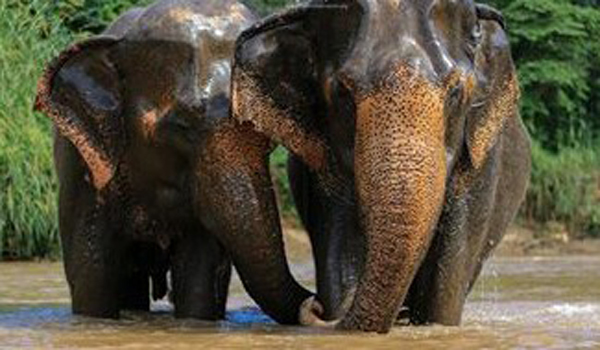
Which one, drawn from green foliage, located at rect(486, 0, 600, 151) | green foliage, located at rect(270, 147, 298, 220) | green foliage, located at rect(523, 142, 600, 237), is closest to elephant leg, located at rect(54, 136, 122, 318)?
green foliage, located at rect(270, 147, 298, 220)

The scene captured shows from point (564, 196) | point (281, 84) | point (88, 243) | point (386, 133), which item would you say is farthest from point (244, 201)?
point (564, 196)

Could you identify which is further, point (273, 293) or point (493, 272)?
point (493, 272)

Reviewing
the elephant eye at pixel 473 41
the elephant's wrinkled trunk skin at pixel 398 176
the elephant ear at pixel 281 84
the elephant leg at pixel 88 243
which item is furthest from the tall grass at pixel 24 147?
the elephant's wrinkled trunk skin at pixel 398 176

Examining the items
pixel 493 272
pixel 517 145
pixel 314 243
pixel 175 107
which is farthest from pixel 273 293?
pixel 493 272

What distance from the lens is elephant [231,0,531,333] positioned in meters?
6.79

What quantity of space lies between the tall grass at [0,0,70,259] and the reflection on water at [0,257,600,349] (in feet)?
12.7

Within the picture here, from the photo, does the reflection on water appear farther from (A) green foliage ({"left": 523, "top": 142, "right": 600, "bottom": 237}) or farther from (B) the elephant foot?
(A) green foliage ({"left": 523, "top": 142, "right": 600, "bottom": 237})

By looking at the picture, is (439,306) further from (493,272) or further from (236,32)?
(493,272)

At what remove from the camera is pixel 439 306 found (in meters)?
7.85

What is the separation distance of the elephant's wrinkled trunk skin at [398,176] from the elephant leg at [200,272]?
1.47 m

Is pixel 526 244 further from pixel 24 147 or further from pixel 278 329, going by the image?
pixel 278 329

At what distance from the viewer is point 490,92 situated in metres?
7.71

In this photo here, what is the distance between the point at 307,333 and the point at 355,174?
2.65 ft

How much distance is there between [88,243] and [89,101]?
27.1 inches
